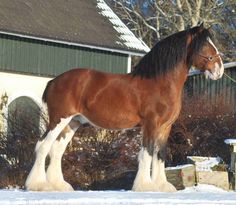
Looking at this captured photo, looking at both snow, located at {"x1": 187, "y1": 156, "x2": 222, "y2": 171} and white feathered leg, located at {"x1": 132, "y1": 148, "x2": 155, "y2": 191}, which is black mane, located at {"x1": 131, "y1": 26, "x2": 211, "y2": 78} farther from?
snow, located at {"x1": 187, "y1": 156, "x2": 222, "y2": 171}

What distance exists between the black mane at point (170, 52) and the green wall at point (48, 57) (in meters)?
12.4

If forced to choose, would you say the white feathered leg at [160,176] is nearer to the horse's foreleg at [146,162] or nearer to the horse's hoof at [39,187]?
the horse's foreleg at [146,162]

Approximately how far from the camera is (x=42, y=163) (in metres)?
9.70

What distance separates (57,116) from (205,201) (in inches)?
106

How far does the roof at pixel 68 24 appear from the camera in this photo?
72.7 ft

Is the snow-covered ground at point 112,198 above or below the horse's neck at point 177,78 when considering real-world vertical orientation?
below

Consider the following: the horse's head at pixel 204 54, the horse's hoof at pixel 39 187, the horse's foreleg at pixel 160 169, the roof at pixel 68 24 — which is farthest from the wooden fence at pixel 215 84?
the horse's hoof at pixel 39 187

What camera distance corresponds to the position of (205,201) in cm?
836

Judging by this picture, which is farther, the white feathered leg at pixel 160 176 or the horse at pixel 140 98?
the horse at pixel 140 98

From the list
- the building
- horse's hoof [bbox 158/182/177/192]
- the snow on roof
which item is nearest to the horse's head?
horse's hoof [bbox 158/182/177/192]

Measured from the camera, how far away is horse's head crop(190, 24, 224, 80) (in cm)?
1001

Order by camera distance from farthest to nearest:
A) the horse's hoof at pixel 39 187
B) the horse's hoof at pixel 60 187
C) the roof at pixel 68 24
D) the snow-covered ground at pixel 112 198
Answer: the roof at pixel 68 24 → the horse's hoof at pixel 60 187 → the horse's hoof at pixel 39 187 → the snow-covered ground at pixel 112 198

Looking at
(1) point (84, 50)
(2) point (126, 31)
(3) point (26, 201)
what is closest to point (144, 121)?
(3) point (26, 201)

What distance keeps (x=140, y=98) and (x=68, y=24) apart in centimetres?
1468
